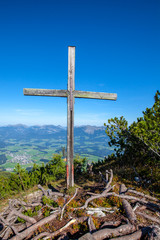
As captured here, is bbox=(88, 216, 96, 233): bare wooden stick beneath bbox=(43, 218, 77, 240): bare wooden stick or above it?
above

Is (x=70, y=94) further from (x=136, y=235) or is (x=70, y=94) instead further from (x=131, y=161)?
(x=131, y=161)

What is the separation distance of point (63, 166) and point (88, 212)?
4.97 metres

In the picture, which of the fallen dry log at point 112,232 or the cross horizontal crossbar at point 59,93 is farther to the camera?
the cross horizontal crossbar at point 59,93

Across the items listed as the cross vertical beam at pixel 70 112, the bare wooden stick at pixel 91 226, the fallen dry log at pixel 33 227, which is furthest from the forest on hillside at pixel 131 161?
the bare wooden stick at pixel 91 226

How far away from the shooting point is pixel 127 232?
318 cm

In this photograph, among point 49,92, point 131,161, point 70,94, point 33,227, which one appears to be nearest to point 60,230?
point 33,227

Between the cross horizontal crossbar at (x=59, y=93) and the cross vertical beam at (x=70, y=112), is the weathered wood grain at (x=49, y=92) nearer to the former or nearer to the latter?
the cross horizontal crossbar at (x=59, y=93)

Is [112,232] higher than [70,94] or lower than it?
lower

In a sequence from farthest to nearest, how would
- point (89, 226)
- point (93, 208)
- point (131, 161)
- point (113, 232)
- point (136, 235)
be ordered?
point (131, 161) < point (93, 208) < point (89, 226) < point (113, 232) < point (136, 235)

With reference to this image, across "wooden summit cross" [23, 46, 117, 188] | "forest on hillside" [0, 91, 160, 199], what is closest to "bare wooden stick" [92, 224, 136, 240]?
"wooden summit cross" [23, 46, 117, 188]

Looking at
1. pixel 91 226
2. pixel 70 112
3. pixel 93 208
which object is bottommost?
pixel 93 208

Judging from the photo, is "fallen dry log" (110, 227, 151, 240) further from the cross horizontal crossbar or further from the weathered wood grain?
the weathered wood grain

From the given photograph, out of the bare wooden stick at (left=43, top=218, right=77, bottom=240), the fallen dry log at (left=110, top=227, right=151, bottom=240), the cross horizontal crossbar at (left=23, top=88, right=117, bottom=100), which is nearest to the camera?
the fallen dry log at (left=110, top=227, right=151, bottom=240)

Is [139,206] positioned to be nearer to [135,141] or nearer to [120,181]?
[120,181]
